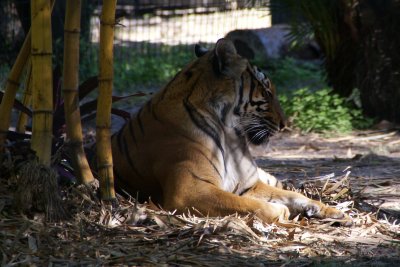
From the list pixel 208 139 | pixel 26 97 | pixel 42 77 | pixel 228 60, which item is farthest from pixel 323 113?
pixel 42 77

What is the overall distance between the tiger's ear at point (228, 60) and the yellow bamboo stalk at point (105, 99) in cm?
84

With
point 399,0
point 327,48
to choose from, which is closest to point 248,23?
point 327,48

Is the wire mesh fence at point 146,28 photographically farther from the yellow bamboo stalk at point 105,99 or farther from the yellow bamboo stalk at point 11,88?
the yellow bamboo stalk at point 105,99

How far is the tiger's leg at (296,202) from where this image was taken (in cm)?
463

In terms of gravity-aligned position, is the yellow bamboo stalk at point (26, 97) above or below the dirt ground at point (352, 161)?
above

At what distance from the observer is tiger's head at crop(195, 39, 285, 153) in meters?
4.82

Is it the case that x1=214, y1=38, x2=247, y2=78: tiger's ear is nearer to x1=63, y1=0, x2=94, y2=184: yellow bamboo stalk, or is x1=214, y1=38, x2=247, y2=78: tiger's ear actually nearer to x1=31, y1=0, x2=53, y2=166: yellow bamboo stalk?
x1=63, y1=0, x2=94, y2=184: yellow bamboo stalk

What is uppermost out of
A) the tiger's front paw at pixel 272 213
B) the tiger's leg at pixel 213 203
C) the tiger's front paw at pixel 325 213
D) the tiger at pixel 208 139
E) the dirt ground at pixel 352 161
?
the tiger at pixel 208 139

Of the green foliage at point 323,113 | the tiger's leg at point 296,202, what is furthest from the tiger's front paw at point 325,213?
the green foliage at point 323,113

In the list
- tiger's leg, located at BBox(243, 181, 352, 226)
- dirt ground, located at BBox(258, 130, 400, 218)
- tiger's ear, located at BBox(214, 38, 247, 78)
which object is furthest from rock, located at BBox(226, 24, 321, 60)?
tiger's ear, located at BBox(214, 38, 247, 78)

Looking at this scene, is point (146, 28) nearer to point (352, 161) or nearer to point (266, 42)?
point (266, 42)

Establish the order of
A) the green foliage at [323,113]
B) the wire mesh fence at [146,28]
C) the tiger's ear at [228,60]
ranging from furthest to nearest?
the wire mesh fence at [146,28], the green foliage at [323,113], the tiger's ear at [228,60]

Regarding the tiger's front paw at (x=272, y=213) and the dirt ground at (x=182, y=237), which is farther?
the tiger's front paw at (x=272, y=213)

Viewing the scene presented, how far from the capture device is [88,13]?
12211 mm
